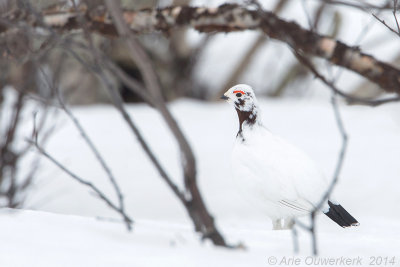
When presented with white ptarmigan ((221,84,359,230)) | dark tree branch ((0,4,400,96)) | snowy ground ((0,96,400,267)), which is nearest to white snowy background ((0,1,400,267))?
snowy ground ((0,96,400,267))

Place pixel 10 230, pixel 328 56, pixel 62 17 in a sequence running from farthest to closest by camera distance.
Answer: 1. pixel 62 17
2. pixel 328 56
3. pixel 10 230

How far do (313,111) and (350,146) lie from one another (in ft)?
3.76

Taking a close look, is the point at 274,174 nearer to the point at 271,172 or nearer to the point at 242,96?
the point at 271,172

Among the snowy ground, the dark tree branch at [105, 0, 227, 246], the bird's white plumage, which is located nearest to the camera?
the dark tree branch at [105, 0, 227, 246]

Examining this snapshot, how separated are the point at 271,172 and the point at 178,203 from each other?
2.15 metres

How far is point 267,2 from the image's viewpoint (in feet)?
29.6

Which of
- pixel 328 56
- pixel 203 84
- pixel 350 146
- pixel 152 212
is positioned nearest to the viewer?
pixel 328 56

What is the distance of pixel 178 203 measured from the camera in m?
4.41

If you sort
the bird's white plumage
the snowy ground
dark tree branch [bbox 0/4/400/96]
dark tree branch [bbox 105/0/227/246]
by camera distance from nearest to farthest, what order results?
dark tree branch [bbox 105/0/227/246] → the snowy ground → the bird's white plumage → dark tree branch [bbox 0/4/400/96]

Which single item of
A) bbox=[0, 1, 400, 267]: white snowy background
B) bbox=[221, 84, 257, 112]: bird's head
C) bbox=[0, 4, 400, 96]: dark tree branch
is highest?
bbox=[0, 4, 400, 96]: dark tree branch

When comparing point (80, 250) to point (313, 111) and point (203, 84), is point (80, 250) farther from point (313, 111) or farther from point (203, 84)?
point (203, 84)

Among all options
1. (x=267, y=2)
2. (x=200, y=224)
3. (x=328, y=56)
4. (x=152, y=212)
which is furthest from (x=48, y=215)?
(x=267, y=2)

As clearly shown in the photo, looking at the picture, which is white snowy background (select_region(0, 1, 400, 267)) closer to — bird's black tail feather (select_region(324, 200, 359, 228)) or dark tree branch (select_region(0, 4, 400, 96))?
bird's black tail feather (select_region(324, 200, 359, 228))

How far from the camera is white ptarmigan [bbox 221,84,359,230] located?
7.59ft
